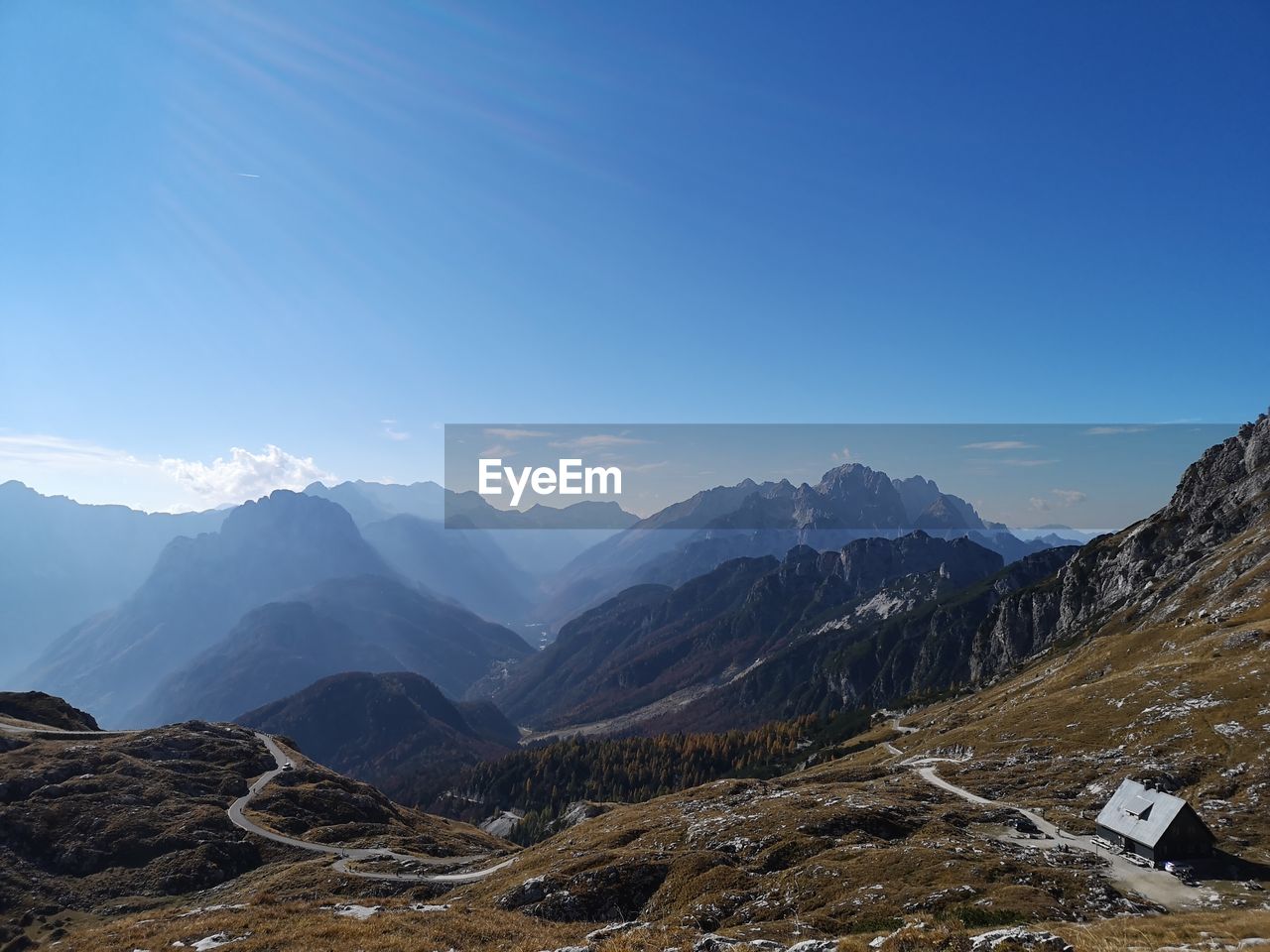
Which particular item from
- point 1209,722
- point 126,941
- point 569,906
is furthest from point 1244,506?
point 126,941

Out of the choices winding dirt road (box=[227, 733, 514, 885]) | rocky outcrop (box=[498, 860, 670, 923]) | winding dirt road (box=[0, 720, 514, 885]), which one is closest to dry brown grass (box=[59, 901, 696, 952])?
rocky outcrop (box=[498, 860, 670, 923])

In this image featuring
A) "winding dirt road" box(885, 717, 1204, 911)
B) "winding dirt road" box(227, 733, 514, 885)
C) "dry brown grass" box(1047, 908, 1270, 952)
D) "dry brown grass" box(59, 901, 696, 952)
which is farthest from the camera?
"winding dirt road" box(227, 733, 514, 885)

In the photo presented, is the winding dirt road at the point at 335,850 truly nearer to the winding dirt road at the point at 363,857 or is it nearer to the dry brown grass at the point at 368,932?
the winding dirt road at the point at 363,857

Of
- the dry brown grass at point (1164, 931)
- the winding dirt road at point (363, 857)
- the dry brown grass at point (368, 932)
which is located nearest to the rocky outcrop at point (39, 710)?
the winding dirt road at point (363, 857)

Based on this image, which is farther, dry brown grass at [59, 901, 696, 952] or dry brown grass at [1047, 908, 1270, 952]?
dry brown grass at [59, 901, 696, 952]

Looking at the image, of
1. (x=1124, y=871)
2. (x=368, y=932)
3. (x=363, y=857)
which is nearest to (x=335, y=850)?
(x=363, y=857)

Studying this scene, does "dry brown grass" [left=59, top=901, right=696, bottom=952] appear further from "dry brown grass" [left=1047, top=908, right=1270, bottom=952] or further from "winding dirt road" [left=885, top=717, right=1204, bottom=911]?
"winding dirt road" [left=885, top=717, right=1204, bottom=911]

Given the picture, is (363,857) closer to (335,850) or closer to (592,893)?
(335,850)

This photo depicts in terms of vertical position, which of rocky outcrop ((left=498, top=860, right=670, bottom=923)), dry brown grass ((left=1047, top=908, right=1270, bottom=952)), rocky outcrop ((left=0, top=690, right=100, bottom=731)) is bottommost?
rocky outcrop ((left=0, top=690, right=100, bottom=731))

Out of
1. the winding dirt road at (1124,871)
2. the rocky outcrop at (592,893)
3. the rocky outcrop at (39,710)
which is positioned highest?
the winding dirt road at (1124,871)

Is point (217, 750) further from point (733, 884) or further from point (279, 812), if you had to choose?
point (733, 884)

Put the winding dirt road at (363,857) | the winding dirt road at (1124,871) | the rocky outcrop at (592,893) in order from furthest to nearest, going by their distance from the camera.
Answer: the winding dirt road at (363,857), the rocky outcrop at (592,893), the winding dirt road at (1124,871)

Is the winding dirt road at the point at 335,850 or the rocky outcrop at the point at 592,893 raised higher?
the rocky outcrop at the point at 592,893
